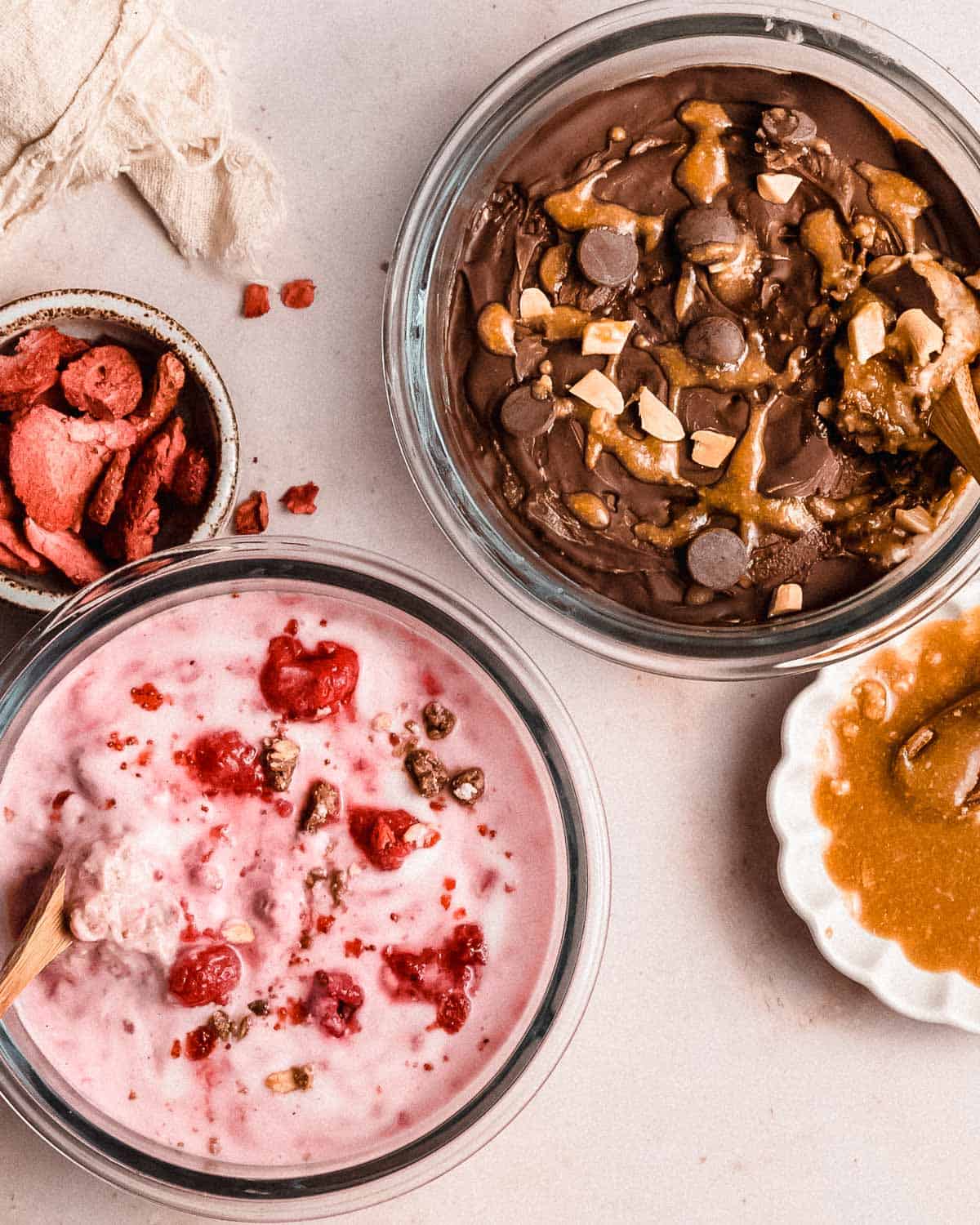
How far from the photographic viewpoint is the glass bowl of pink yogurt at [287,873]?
1.40 metres

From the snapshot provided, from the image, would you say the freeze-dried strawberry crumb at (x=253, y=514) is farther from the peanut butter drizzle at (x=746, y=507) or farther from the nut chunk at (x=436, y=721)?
the peanut butter drizzle at (x=746, y=507)

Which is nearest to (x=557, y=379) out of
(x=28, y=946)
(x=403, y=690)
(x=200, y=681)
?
(x=403, y=690)

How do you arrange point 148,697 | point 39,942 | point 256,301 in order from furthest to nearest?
1. point 256,301
2. point 148,697
3. point 39,942

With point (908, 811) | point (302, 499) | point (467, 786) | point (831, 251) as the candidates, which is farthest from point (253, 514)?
point (908, 811)

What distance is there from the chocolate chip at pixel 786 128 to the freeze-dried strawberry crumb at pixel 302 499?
0.85 metres

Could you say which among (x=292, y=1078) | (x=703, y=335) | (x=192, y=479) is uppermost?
(x=703, y=335)

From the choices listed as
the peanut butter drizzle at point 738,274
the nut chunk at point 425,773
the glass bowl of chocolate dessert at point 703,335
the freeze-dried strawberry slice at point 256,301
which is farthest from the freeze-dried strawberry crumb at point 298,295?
the nut chunk at point 425,773

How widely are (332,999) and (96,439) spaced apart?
0.89 metres

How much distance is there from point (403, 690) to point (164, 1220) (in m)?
0.99

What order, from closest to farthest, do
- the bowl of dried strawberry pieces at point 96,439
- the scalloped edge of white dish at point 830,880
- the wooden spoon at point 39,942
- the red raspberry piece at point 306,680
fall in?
the wooden spoon at point 39,942 → the red raspberry piece at point 306,680 → the bowl of dried strawberry pieces at point 96,439 → the scalloped edge of white dish at point 830,880

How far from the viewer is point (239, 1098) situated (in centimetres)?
146

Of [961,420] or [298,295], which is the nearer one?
[961,420]

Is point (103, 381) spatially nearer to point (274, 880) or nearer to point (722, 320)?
point (274, 880)

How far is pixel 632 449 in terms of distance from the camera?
1.46 meters
